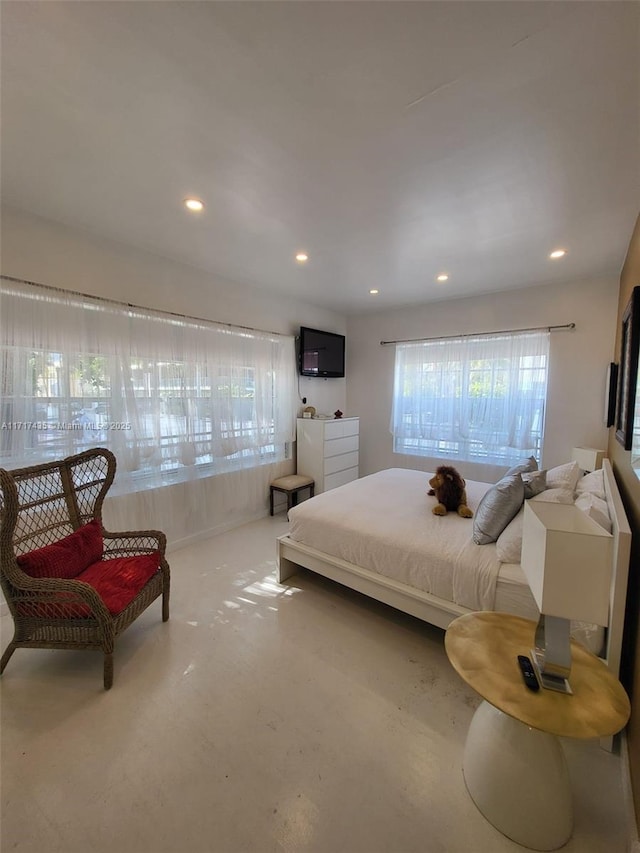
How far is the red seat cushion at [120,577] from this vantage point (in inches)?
70.2

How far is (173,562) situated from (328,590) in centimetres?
144

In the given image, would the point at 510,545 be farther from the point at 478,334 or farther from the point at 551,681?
the point at 478,334

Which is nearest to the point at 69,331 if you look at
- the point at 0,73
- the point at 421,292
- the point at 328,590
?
the point at 0,73

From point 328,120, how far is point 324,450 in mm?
3185

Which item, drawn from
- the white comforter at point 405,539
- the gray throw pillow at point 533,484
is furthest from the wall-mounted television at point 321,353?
the gray throw pillow at point 533,484

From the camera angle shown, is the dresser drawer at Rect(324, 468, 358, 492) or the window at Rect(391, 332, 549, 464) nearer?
the window at Rect(391, 332, 549, 464)

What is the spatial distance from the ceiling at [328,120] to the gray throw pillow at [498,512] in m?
1.76

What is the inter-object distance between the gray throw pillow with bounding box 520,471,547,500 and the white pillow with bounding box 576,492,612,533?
21 centimetres

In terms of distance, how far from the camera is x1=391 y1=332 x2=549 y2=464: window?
363cm

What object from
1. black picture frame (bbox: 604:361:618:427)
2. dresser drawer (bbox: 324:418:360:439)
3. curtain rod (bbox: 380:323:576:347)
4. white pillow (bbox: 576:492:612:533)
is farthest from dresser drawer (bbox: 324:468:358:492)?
black picture frame (bbox: 604:361:618:427)

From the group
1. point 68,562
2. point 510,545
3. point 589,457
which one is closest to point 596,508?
point 510,545

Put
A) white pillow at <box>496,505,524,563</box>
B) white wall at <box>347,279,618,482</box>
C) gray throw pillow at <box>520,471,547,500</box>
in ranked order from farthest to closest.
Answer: white wall at <box>347,279,618,482</box>
gray throw pillow at <box>520,471,547,500</box>
white pillow at <box>496,505,524,563</box>

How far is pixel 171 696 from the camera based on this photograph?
164 centimetres

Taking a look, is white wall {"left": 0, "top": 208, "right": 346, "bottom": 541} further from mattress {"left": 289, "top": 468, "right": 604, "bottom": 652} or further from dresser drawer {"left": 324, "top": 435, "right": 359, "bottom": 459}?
mattress {"left": 289, "top": 468, "right": 604, "bottom": 652}
